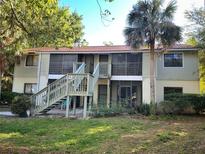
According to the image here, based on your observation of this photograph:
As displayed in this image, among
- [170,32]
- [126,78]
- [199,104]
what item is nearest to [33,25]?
[170,32]

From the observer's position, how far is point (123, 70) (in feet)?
86.2

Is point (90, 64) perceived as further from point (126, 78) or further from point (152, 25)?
point (152, 25)

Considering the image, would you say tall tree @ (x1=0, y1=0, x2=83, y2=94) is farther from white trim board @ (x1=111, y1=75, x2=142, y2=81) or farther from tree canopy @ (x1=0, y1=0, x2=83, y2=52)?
white trim board @ (x1=111, y1=75, x2=142, y2=81)

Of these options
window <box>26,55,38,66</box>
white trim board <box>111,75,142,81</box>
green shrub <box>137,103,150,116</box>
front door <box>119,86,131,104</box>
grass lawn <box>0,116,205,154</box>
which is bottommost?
grass lawn <box>0,116,205,154</box>

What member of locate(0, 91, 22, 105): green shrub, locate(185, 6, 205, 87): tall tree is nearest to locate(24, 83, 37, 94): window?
locate(0, 91, 22, 105): green shrub

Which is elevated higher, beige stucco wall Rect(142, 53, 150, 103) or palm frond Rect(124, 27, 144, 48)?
palm frond Rect(124, 27, 144, 48)

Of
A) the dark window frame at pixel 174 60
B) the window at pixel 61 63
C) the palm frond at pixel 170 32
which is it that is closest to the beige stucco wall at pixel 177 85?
the dark window frame at pixel 174 60

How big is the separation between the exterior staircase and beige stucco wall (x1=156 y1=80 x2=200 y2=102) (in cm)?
849

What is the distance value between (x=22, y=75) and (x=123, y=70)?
36.6 feet

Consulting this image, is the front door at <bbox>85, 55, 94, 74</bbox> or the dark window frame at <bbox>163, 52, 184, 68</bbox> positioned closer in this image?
the dark window frame at <bbox>163, 52, 184, 68</bbox>

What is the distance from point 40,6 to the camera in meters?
10.9

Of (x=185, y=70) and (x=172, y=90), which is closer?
(x=185, y=70)

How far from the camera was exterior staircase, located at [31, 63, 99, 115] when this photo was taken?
18.9m

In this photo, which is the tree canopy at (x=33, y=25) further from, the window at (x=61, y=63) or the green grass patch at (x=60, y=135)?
the window at (x=61, y=63)
